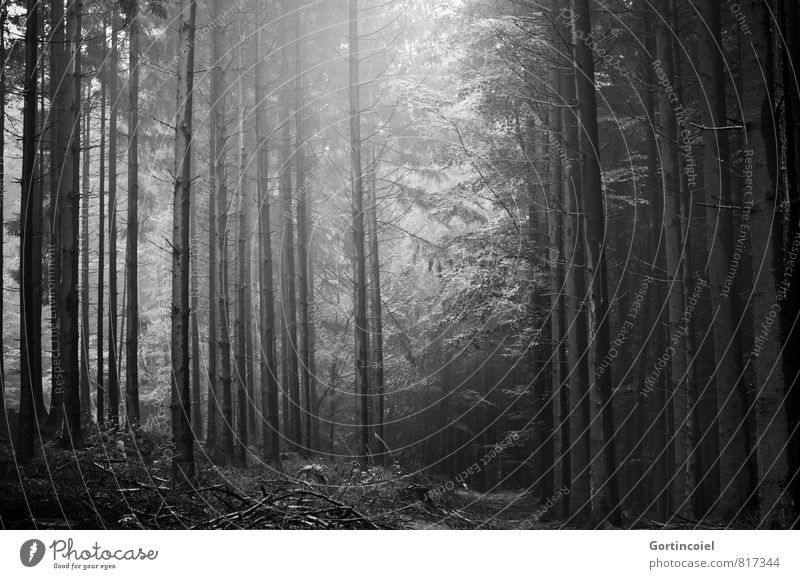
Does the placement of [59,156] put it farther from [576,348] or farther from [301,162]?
[576,348]

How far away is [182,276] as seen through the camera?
10.8 meters

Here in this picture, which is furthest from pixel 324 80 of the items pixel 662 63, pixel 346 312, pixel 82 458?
pixel 82 458

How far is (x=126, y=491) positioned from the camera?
9.34m

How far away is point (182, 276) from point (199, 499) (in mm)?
3188

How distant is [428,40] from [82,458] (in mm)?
11101

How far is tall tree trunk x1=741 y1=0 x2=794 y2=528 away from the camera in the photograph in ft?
22.6

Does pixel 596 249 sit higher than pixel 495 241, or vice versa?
pixel 495 241

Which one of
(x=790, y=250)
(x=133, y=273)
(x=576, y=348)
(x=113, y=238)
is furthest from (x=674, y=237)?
(x=113, y=238)

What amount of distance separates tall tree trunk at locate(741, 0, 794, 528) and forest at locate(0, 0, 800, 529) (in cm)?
3

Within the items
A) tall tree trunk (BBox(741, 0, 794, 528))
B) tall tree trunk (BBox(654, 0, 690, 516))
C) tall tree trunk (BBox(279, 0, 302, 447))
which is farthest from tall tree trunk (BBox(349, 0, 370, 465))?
tall tree trunk (BBox(741, 0, 794, 528))

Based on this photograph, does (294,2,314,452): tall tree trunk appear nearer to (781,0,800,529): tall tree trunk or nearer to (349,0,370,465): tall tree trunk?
(349,0,370,465): tall tree trunk

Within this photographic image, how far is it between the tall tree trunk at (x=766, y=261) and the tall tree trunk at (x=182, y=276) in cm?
733

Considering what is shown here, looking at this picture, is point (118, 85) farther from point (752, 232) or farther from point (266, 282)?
point (752, 232)

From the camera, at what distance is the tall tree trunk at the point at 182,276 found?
10523 mm
